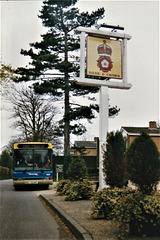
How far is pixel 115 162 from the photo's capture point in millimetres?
8438

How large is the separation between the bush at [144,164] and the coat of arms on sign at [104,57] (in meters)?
6.63

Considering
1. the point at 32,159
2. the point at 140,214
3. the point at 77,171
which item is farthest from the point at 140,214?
the point at 32,159

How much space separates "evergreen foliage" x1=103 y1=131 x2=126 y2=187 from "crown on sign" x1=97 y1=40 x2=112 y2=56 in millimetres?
4819

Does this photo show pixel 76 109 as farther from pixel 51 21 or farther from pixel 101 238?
pixel 101 238

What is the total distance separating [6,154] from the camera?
194 feet

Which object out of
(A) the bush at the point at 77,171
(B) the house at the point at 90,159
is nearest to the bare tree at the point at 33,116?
(B) the house at the point at 90,159

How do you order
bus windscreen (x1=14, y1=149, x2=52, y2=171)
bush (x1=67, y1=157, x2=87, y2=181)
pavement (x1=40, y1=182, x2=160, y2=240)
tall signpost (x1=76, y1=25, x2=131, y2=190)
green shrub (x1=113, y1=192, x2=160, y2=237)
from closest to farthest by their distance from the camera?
green shrub (x1=113, y1=192, x2=160, y2=237) → pavement (x1=40, y1=182, x2=160, y2=240) → tall signpost (x1=76, y1=25, x2=131, y2=190) → bush (x1=67, y1=157, x2=87, y2=181) → bus windscreen (x1=14, y1=149, x2=52, y2=171)

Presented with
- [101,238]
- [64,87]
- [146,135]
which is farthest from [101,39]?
[64,87]

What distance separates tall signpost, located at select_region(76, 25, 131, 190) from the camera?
1216 cm

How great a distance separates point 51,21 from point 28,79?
220 inches

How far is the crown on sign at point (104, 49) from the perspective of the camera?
1249 centimetres

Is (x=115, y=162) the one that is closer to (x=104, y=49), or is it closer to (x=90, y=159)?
(x=104, y=49)

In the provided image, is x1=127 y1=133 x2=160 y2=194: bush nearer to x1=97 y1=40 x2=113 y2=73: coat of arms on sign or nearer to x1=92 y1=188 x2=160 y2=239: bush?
x1=92 y1=188 x2=160 y2=239: bush

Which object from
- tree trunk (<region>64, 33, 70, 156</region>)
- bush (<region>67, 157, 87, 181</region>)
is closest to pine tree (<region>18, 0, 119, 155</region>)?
tree trunk (<region>64, 33, 70, 156</region>)
